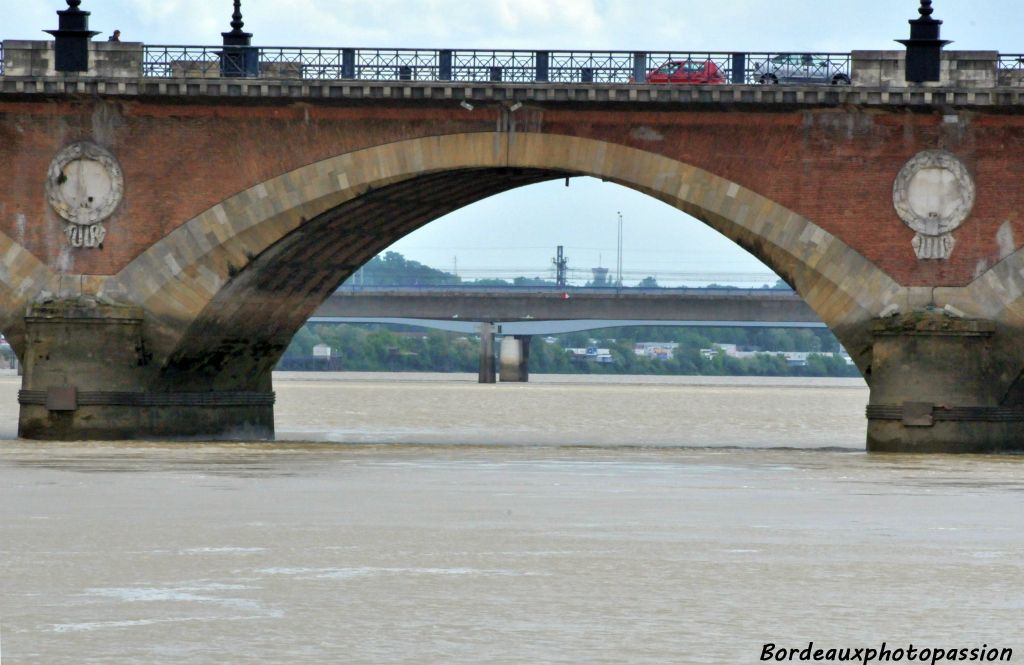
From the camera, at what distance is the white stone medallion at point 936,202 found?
42.6 m

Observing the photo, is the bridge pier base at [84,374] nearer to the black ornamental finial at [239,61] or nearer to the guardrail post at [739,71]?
the black ornamental finial at [239,61]

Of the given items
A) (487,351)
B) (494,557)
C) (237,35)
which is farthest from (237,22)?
(487,351)

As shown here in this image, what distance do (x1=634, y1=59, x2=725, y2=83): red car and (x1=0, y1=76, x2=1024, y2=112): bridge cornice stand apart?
1.20m

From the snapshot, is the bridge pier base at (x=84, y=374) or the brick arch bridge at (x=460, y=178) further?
the bridge pier base at (x=84, y=374)

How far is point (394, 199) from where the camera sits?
46750mm

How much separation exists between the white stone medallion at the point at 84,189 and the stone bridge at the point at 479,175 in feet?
0.16

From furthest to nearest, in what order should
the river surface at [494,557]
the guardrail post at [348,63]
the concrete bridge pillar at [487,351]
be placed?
the concrete bridge pillar at [487,351]
the guardrail post at [348,63]
the river surface at [494,557]

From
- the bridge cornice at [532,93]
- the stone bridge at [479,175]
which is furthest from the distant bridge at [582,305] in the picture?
the bridge cornice at [532,93]

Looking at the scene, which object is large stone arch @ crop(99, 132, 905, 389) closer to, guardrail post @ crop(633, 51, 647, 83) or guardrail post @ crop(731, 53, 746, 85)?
guardrail post @ crop(633, 51, 647, 83)

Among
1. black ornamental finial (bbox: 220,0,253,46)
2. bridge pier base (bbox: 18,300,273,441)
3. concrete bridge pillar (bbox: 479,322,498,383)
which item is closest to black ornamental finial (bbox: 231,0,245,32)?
black ornamental finial (bbox: 220,0,253,46)

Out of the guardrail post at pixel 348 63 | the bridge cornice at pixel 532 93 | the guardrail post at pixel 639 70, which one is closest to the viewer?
the bridge cornice at pixel 532 93

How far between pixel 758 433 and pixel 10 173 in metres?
25.2

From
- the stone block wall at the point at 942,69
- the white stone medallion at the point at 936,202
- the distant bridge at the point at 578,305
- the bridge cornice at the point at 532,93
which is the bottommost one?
the distant bridge at the point at 578,305

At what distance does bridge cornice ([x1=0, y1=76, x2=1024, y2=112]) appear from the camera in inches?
1662
